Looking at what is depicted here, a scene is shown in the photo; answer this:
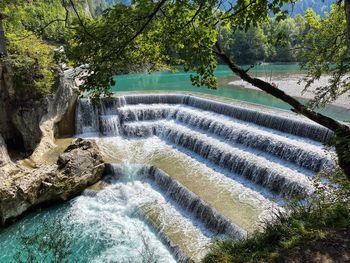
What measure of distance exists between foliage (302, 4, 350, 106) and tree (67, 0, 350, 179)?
1365 millimetres

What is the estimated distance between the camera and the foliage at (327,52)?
15.3 feet

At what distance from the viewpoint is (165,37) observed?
359 cm

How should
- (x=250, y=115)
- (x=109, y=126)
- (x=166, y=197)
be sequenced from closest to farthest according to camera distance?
(x=166, y=197)
(x=250, y=115)
(x=109, y=126)

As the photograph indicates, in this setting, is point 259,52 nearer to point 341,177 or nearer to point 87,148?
point 87,148

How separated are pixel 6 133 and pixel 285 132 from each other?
10.4m

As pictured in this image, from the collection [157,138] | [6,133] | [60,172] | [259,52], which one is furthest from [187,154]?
[259,52]

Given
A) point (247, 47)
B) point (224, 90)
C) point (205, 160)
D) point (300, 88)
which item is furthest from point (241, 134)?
point (247, 47)

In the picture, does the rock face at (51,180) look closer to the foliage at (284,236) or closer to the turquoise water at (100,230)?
the turquoise water at (100,230)

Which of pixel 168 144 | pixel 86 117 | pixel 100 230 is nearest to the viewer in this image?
pixel 100 230

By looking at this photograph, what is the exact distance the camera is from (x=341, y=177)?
214 inches

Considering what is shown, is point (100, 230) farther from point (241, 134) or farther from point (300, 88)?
point (300, 88)

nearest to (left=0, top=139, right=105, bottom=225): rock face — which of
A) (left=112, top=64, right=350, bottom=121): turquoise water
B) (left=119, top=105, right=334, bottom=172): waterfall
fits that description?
(left=119, top=105, right=334, bottom=172): waterfall

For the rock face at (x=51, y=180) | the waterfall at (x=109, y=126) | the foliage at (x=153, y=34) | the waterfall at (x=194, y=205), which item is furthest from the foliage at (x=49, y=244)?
the waterfall at (x=109, y=126)

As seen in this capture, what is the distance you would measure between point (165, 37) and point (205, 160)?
8.75 m
